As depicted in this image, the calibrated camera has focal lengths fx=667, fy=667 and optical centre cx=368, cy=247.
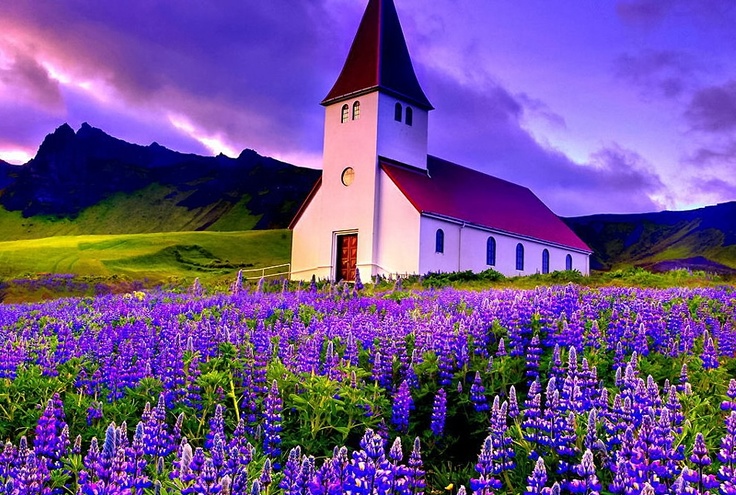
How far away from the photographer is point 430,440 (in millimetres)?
6012

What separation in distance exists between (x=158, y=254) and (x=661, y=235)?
100122 millimetres

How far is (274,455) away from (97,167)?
201m

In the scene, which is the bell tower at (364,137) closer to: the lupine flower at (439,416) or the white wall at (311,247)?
the white wall at (311,247)

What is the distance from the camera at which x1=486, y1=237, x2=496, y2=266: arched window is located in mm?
Result: 38281

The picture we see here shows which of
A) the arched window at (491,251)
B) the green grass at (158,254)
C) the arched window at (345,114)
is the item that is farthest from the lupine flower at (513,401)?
the green grass at (158,254)

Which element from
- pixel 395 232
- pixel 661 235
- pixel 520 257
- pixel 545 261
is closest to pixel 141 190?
pixel 661 235

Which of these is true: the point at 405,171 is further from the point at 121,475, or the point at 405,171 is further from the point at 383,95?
the point at 121,475

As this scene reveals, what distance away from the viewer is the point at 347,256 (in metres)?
36.2

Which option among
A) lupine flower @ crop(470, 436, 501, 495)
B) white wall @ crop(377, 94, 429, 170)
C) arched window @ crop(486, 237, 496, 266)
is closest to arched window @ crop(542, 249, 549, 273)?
arched window @ crop(486, 237, 496, 266)

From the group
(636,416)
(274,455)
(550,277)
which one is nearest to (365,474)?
(274,455)

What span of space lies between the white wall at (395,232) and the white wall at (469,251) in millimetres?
469

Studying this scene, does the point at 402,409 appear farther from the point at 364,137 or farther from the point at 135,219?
the point at 135,219

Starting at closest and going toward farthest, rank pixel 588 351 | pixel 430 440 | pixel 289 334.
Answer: pixel 430 440 → pixel 588 351 → pixel 289 334

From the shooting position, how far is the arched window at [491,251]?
38.3 m
